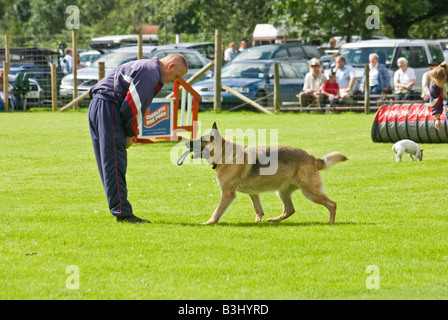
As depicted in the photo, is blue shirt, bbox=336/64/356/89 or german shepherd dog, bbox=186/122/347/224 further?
blue shirt, bbox=336/64/356/89

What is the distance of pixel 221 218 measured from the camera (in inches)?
357

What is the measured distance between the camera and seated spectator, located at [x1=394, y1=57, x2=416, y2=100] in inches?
890

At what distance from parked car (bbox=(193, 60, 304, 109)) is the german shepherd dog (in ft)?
51.2

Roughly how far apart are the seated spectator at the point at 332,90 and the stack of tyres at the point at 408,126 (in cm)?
680

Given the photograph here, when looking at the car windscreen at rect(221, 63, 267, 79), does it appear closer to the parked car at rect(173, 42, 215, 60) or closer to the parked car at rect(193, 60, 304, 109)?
the parked car at rect(193, 60, 304, 109)

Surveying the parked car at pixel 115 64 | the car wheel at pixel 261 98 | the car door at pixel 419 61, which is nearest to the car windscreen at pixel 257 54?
the parked car at pixel 115 64

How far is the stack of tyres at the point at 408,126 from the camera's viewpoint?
15695mm

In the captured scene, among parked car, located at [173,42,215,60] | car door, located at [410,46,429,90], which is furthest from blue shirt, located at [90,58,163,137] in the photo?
parked car, located at [173,42,215,60]

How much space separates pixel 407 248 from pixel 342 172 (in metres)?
5.52

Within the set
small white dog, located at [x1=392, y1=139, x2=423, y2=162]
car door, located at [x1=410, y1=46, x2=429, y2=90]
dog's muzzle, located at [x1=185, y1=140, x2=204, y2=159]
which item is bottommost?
small white dog, located at [x1=392, y1=139, x2=423, y2=162]

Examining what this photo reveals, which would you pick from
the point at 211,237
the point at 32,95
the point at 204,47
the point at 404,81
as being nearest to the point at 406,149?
the point at 211,237

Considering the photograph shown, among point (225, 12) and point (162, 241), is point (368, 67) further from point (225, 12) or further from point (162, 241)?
point (225, 12)

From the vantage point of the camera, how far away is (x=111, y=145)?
8.34 metres
